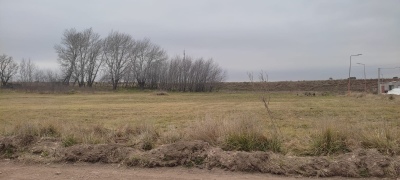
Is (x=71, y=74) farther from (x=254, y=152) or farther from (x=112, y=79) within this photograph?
(x=254, y=152)

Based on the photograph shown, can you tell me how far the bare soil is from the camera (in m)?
6.39

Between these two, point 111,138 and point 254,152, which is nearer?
point 254,152

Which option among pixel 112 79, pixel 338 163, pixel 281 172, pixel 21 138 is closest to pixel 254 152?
pixel 281 172

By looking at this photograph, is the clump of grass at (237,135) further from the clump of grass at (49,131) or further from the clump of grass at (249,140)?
the clump of grass at (49,131)

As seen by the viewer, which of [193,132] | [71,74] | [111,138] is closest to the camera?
[193,132]

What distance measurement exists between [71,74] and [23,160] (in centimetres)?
10409

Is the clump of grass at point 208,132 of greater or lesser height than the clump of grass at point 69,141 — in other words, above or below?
above

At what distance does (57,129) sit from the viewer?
9.74 m

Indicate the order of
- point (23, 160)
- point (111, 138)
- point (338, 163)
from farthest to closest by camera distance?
point (111, 138) → point (23, 160) → point (338, 163)

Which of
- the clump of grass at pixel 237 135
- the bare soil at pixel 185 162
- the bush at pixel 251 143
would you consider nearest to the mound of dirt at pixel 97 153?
the bare soil at pixel 185 162

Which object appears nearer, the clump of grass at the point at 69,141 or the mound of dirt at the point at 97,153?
the mound of dirt at the point at 97,153

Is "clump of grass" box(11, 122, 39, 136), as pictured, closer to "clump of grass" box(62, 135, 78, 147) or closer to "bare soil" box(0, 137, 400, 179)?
"bare soil" box(0, 137, 400, 179)

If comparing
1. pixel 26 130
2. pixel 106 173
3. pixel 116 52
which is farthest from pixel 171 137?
pixel 116 52

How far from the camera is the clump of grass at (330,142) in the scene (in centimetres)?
750
